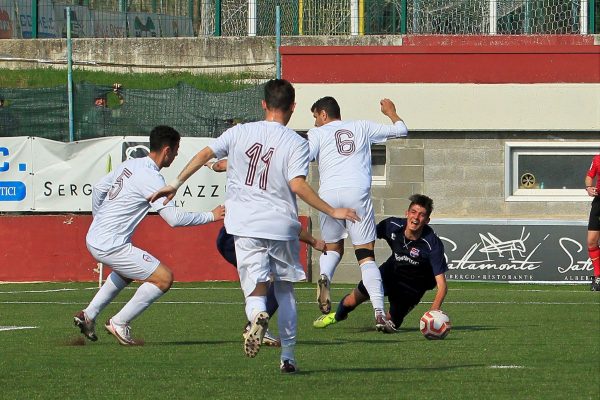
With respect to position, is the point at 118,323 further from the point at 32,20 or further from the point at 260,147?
the point at 32,20

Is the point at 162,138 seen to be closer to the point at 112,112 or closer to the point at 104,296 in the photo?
the point at 104,296

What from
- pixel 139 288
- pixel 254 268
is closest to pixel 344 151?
pixel 139 288

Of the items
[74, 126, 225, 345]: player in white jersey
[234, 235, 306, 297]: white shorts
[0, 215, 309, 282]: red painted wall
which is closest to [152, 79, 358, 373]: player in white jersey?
[234, 235, 306, 297]: white shorts

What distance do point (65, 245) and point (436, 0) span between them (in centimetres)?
893

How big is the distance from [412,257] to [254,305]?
11.8 feet

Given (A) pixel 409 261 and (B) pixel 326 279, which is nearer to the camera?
(A) pixel 409 261

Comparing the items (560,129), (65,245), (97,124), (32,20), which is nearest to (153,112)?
(97,124)

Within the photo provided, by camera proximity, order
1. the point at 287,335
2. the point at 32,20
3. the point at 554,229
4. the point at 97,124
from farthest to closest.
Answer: the point at 32,20 < the point at 97,124 < the point at 554,229 < the point at 287,335

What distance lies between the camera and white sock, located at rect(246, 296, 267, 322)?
28.3 ft

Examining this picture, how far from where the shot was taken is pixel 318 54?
21578mm

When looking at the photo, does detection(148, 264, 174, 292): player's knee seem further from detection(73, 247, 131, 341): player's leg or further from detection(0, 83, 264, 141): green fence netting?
detection(0, 83, 264, 141): green fence netting

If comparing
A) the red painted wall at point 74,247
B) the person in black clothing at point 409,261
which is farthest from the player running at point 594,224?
the person in black clothing at point 409,261

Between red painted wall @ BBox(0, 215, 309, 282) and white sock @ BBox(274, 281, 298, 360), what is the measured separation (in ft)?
40.7

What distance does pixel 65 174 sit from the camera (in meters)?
21.7
